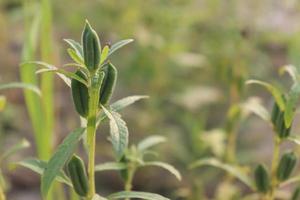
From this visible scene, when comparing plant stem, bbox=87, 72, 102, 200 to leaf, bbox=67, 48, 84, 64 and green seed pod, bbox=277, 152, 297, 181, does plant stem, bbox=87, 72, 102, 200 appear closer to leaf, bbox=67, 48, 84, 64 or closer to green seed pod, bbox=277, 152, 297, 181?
leaf, bbox=67, 48, 84, 64

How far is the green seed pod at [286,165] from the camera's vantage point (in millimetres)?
647

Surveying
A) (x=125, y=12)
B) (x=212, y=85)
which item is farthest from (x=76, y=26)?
(x=212, y=85)

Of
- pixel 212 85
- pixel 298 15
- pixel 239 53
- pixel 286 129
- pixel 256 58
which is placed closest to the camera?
pixel 286 129

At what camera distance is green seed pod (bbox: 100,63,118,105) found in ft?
1.78

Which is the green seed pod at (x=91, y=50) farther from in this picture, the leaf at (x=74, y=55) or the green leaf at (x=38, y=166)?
the green leaf at (x=38, y=166)

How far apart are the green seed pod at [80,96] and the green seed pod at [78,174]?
54mm

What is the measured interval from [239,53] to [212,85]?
452 millimetres

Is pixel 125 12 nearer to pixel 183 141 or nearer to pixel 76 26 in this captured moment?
pixel 76 26

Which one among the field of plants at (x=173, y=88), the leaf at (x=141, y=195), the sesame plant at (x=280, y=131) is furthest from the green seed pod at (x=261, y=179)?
the field of plants at (x=173, y=88)

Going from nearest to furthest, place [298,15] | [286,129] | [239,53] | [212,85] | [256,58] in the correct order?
[286,129] → [239,53] → [256,58] → [212,85] → [298,15]

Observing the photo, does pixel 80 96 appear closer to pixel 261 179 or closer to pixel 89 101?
pixel 89 101

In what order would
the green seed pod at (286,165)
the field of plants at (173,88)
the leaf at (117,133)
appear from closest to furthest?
the leaf at (117,133) → the green seed pod at (286,165) → the field of plants at (173,88)

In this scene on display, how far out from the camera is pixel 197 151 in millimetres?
1269

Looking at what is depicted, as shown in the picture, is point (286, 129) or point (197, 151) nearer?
point (286, 129)
